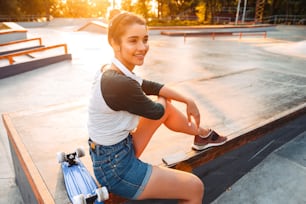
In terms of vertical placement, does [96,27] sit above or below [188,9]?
below

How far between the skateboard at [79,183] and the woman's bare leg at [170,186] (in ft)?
1.10

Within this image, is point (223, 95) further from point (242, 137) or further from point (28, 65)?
point (28, 65)

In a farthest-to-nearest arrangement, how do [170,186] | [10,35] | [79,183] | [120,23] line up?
[10,35], [79,183], [170,186], [120,23]

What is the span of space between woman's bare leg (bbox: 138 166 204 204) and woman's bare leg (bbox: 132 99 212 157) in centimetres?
33

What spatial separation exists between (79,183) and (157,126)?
0.83m

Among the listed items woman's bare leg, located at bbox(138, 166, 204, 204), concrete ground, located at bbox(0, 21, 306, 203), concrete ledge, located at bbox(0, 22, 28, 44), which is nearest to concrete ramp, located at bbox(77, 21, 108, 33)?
concrete ledge, located at bbox(0, 22, 28, 44)

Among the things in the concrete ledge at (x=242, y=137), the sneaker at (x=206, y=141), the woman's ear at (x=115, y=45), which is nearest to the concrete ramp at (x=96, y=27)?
the concrete ledge at (x=242, y=137)

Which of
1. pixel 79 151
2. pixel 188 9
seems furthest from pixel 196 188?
pixel 188 9

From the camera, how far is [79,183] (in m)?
2.12

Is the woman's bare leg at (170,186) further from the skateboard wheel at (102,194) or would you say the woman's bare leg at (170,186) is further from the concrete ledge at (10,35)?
the concrete ledge at (10,35)

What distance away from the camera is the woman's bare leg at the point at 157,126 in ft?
7.09

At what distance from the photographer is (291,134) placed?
4.34m

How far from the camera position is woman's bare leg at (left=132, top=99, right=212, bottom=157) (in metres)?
2.16

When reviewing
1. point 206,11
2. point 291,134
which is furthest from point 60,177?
point 206,11
